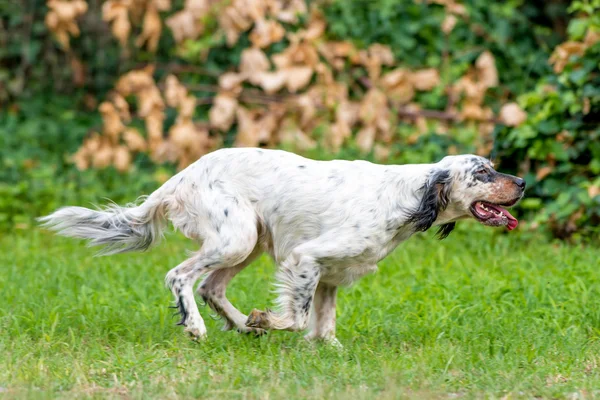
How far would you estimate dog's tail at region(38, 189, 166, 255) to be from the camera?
18.9 feet

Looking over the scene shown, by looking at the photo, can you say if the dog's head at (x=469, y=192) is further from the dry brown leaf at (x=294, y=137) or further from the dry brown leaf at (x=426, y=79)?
the dry brown leaf at (x=426, y=79)

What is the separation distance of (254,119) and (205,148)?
57 centimetres

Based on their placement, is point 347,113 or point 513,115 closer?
point 513,115

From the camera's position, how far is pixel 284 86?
10438 millimetres

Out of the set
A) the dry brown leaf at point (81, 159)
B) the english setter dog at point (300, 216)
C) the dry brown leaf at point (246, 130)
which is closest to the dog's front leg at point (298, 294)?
the english setter dog at point (300, 216)

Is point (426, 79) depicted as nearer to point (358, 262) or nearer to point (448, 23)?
point (448, 23)

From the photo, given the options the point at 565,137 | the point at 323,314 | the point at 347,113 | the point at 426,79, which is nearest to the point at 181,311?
the point at 323,314

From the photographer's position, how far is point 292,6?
1020 cm

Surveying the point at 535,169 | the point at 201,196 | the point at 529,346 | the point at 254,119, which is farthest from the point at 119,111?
the point at 529,346

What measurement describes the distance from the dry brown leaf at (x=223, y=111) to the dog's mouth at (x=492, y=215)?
5179 millimetres

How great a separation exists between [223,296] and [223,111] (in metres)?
4.71

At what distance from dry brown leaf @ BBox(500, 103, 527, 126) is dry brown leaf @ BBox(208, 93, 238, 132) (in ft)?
9.11

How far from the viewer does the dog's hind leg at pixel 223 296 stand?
565 cm

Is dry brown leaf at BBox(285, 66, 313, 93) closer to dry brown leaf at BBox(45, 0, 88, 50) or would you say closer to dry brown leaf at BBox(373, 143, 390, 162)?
dry brown leaf at BBox(373, 143, 390, 162)
